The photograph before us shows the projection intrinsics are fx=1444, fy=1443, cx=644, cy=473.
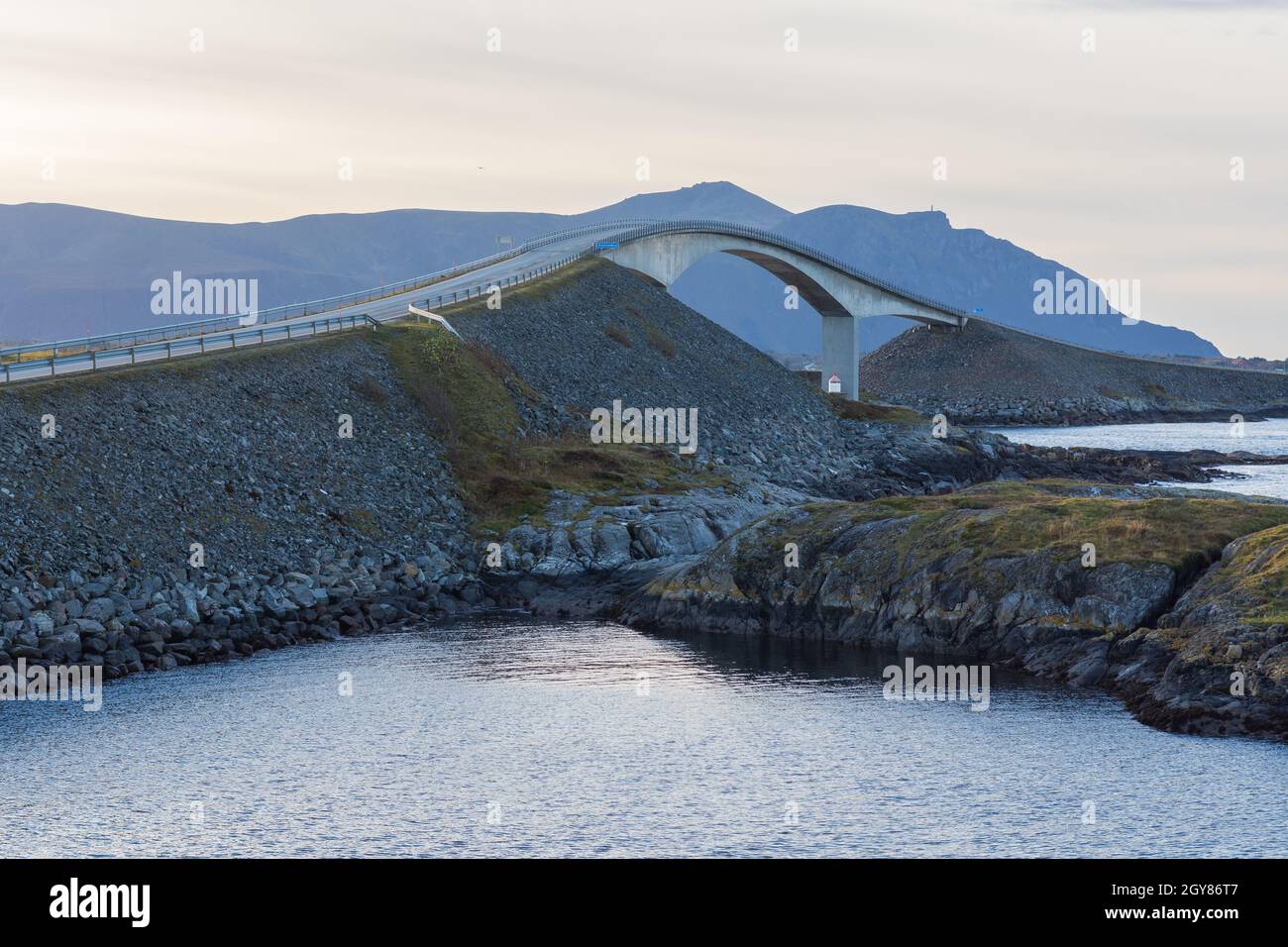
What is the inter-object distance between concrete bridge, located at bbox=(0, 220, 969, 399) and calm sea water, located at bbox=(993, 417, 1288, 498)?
22308 millimetres

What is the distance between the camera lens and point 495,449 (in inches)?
2822

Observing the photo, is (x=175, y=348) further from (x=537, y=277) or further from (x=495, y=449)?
(x=537, y=277)

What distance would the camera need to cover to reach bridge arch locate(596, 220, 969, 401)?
4887 inches

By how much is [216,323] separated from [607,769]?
5404cm

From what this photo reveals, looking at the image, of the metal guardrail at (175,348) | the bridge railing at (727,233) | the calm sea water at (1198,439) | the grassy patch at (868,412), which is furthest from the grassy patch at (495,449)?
the bridge railing at (727,233)

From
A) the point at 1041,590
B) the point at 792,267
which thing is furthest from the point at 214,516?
the point at 792,267

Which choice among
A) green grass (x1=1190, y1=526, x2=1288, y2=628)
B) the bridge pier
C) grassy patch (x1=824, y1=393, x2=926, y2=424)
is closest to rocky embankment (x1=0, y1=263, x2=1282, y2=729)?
green grass (x1=1190, y1=526, x2=1288, y2=628)

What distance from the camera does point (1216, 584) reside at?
41.3 meters

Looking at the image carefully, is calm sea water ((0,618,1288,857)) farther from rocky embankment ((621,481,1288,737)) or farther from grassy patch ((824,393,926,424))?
grassy patch ((824,393,926,424))

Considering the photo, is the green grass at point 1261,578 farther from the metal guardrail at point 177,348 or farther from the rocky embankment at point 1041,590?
the metal guardrail at point 177,348

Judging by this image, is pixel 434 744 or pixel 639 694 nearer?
pixel 434 744
